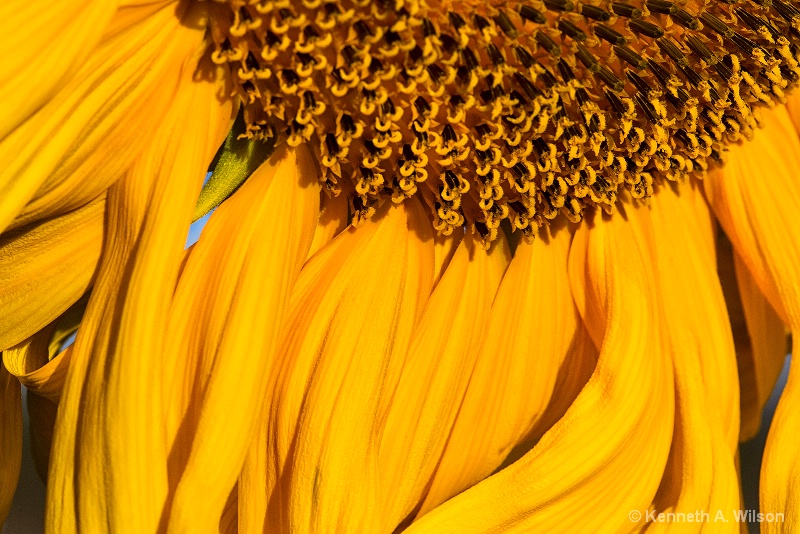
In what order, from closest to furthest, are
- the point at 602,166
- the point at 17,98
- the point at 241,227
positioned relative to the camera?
the point at 17,98 < the point at 241,227 < the point at 602,166

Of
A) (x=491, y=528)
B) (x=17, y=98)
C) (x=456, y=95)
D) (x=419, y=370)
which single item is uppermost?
(x=456, y=95)

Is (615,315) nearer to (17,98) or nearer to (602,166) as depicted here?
(602,166)

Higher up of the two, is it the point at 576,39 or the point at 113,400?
the point at 576,39

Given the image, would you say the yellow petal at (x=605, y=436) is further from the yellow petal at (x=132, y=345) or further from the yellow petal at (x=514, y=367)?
the yellow petal at (x=132, y=345)

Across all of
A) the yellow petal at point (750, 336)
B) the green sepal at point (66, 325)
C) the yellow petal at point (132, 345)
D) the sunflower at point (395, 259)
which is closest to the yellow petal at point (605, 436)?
the sunflower at point (395, 259)

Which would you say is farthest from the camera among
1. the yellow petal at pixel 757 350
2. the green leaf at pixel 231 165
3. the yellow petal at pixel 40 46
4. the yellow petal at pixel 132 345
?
the yellow petal at pixel 757 350

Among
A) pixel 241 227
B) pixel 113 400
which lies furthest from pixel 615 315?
pixel 113 400

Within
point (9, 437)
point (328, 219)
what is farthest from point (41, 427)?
point (328, 219)

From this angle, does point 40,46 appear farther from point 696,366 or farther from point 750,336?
point 750,336
